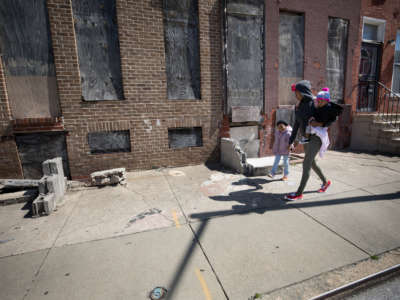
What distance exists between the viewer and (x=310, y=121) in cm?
351

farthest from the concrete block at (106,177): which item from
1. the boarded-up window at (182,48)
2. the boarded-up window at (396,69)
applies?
the boarded-up window at (396,69)

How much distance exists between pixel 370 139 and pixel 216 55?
635 centimetres

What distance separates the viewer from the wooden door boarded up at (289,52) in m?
6.76

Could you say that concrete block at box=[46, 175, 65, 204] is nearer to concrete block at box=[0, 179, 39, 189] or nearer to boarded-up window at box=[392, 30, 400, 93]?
concrete block at box=[0, 179, 39, 189]

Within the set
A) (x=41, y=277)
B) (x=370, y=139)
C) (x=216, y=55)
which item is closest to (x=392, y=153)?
(x=370, y=139)

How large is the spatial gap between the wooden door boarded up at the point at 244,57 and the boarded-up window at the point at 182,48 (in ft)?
2.95

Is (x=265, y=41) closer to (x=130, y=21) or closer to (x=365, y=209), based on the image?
(x=130, y=21)

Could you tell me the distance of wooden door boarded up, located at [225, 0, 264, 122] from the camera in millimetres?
5973

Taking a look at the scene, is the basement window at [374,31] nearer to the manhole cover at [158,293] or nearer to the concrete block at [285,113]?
the concrete block at [285,113]

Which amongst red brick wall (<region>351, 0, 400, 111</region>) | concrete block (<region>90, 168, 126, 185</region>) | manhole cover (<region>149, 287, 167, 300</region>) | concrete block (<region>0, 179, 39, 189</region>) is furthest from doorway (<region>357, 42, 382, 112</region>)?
concrete block (<region>0, 179, 39, 189</region>)

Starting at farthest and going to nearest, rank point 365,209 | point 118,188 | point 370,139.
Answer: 1. point 370,139
2. point 118,188
3. point 365,209

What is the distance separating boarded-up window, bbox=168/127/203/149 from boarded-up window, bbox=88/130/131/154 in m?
1.12

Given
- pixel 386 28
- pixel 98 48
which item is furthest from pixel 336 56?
pixel 98 48

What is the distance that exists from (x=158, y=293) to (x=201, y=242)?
2.77 ft
